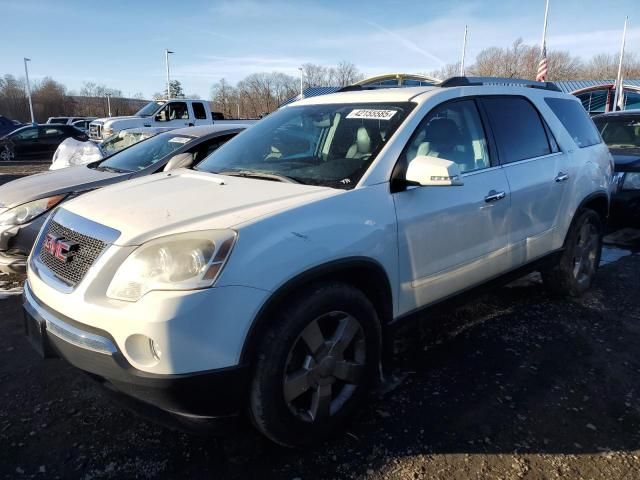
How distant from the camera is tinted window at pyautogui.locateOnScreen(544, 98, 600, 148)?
164 inches

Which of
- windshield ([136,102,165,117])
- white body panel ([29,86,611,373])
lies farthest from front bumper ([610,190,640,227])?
windshield ([136,102,165,117])

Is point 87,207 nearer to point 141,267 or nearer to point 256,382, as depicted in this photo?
point 141,267

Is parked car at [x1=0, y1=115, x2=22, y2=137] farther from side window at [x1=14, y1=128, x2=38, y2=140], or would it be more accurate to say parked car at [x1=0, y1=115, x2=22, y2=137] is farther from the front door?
the front door

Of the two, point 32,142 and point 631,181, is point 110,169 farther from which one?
point 32,142

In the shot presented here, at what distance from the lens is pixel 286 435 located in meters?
2.35

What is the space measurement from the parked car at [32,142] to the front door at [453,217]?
18799 mm

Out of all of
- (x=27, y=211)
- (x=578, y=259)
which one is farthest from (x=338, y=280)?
(x=27, y=211)

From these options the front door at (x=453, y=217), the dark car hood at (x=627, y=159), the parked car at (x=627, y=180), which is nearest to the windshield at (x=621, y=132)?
the parked car at (x=627, y=180)

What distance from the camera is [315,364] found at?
240 cm

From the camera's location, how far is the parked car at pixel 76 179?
423cm

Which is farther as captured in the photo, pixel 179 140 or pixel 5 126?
pixel 5 126

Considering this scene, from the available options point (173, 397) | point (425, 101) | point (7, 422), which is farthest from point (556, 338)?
point (7, 422)

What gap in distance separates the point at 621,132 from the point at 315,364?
7160 millimetres

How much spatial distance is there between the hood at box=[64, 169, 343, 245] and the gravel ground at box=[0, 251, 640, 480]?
43.3 inches
